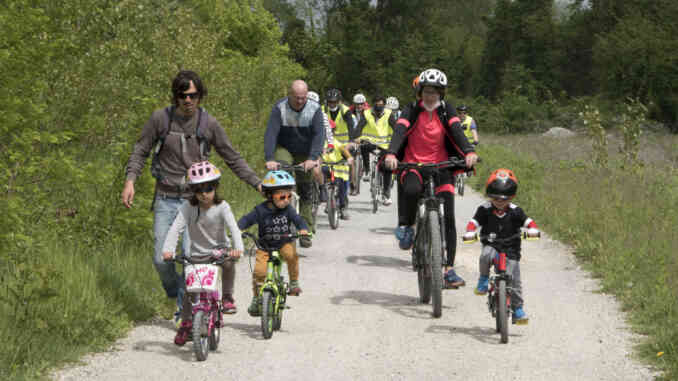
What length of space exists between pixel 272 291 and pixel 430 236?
5.42ft

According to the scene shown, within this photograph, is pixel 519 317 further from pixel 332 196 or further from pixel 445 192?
pixel 332 196

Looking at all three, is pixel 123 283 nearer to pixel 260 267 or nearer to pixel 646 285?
pixel 260 267

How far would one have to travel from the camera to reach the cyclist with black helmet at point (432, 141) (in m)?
8.28

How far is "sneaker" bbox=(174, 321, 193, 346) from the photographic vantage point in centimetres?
652

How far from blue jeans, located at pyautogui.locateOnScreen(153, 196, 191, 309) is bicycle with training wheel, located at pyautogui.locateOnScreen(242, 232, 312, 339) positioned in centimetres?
59

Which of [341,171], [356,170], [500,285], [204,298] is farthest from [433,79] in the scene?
[356,170]

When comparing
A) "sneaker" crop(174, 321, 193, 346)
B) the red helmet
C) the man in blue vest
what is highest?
the man in blue vest

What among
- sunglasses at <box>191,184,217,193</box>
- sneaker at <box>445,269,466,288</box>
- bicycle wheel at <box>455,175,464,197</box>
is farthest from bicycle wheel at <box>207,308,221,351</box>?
bicycle wheel at <box>455,175,464,197</box>

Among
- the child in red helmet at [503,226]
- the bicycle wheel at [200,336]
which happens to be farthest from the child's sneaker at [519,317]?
the bicycle wheel at [200,336]

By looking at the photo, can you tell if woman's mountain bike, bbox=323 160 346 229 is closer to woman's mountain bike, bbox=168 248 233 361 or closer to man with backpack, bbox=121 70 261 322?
man with backpack, bbox=121 70 261 322

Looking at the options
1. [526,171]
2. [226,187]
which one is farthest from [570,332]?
[526,171]

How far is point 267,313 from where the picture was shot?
680 centimetres

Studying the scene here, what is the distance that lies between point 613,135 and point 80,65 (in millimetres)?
36819

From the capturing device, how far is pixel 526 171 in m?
21.7
